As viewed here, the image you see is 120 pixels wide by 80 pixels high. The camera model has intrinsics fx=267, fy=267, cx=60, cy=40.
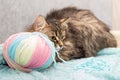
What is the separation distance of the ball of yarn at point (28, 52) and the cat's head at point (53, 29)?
0.60 feet

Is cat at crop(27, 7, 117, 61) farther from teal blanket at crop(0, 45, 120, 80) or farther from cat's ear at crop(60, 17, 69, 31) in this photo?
teal blanket at crop(0, 45, 120, 80)

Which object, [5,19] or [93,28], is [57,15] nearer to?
[93,28]

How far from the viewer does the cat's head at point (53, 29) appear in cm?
159

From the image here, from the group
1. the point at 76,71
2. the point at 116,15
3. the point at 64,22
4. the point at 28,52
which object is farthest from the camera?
the point at 116,15

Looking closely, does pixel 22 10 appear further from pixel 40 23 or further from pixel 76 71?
pixel 76 71

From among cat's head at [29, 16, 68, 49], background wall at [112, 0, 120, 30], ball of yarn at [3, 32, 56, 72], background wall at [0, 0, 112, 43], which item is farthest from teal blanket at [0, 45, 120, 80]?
background wall at [112, 0, 120, 30]

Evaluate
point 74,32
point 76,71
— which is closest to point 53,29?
point 74,32

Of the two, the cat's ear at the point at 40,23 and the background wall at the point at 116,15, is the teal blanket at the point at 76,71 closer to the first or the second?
the cat's ear at the point at 40,23

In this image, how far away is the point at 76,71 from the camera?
A: 1.43 meters

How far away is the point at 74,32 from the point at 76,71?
45cm

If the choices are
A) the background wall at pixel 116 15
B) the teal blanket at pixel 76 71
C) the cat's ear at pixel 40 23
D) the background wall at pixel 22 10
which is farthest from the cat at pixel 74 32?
the background wall at pixel 116 15

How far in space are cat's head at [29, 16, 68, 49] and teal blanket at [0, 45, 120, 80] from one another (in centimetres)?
15

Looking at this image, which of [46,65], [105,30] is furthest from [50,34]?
[105,30]

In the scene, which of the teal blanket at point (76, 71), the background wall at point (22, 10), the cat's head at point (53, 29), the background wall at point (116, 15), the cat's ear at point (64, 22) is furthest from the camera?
the background wall at point (116, 15)
